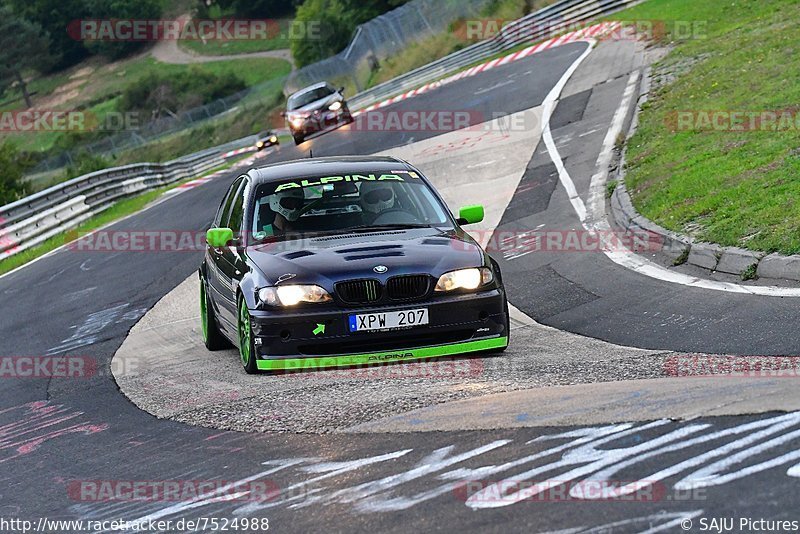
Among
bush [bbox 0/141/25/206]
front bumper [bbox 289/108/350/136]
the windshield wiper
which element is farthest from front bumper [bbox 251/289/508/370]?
bush [bbox 0/141/25/206]

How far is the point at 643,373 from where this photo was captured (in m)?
7.50

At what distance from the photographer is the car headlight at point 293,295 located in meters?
→ 8.65

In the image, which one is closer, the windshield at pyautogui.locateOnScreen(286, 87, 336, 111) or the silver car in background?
the silver car in background

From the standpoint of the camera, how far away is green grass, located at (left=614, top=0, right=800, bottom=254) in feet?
40.6

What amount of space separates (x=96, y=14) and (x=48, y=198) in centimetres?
9668

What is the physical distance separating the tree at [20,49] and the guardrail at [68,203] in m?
79.0

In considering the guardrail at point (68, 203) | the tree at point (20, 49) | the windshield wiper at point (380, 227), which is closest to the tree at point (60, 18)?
the tree at point (20, 49)

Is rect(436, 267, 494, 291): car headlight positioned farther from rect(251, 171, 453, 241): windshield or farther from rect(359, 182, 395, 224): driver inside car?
rect(359, 182, 395, 224): driver inside car

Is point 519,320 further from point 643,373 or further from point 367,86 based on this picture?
point 367,86

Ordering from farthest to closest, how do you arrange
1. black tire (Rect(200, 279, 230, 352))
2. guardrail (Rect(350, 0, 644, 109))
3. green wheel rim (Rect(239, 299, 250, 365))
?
1. guardrail (Rect(350, 0, 644, 109))
2. black tire (Rect(200, 279, 230, 352))
3. green wheel rim (Rect(239, 299, 250, 365))

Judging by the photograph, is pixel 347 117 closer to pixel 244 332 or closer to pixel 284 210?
pixel 284 210

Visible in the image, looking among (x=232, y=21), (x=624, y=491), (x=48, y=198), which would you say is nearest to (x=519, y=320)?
(x=624, y=491)

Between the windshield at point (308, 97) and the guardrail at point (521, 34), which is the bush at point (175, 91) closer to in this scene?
the guardrail at point (521, 34)

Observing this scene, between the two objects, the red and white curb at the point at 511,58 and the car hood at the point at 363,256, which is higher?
the car hood at the point at 363,256
